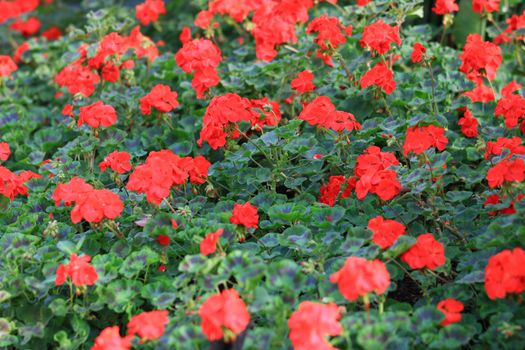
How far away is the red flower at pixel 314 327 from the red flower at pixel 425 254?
1.44 feet

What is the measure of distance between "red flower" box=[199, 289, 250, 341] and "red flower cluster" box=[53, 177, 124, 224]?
0.62 metres

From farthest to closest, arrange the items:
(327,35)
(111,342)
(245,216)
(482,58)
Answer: (327,35), (482,58), (245,216), (111,342)

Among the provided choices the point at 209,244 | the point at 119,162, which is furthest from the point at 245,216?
the point at 119,162

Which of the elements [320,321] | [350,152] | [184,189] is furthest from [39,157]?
[320,321]

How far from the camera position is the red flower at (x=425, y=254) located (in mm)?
2537

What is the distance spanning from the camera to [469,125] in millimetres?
3381

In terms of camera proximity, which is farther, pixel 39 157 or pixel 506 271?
pixel 39 157

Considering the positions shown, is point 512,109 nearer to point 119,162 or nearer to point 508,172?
point 508,172

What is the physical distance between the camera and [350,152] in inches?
129

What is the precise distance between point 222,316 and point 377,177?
2.70ft

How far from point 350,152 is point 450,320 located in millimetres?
998

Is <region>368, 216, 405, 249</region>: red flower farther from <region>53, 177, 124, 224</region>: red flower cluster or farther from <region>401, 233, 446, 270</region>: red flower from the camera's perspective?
<region>53, 177, 124, 224</region>: red flower cluster

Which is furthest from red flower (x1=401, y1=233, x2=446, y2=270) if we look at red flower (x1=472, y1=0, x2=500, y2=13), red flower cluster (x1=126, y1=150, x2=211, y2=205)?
red flower (x1=472, y1=0, x2=500, y2=13)

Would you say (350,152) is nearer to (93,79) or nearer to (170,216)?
(170,216)
